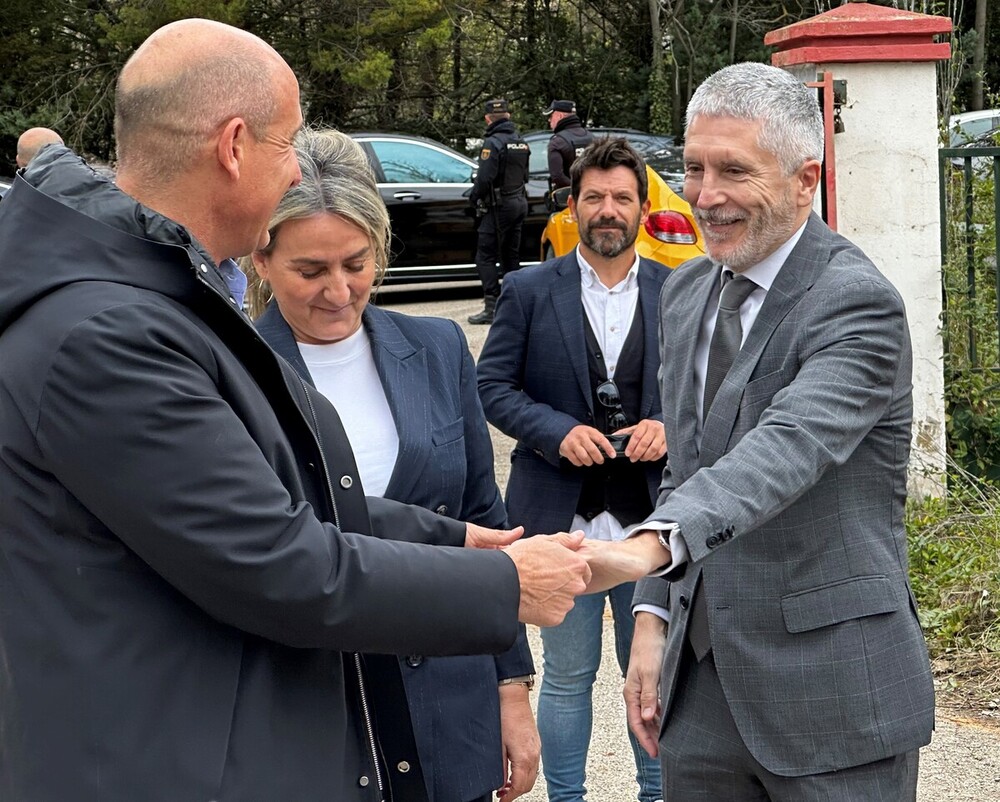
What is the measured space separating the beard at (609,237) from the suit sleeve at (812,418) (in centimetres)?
179

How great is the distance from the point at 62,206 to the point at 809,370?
1.43 m

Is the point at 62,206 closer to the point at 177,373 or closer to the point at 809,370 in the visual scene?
the point at 177,373

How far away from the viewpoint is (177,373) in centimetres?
185

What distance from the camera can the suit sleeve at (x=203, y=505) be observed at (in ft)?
5.87

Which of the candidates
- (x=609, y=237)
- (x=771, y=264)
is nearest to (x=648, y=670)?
(x=771, y=264)

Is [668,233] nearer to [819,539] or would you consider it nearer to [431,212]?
[431,212]

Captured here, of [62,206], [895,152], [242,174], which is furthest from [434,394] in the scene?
[895,152]

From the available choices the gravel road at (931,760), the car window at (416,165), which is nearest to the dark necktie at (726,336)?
the gravel road at (931,760)

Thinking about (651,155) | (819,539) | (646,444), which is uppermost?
(651,155)

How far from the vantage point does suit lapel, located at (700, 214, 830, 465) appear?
2.68m

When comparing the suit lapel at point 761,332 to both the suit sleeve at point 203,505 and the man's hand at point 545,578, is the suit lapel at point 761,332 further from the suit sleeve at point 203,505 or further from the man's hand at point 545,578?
the suit sleeve at point 203,505

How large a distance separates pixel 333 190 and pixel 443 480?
0.72 meters

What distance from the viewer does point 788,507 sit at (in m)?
2.61

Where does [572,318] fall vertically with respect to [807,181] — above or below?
below
